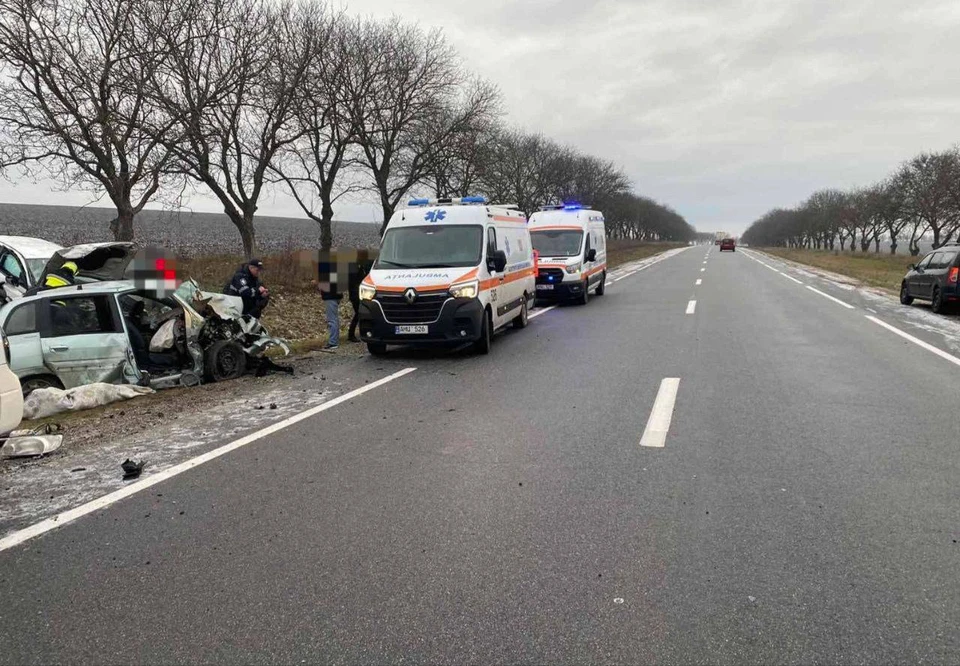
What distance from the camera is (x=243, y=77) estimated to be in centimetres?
1858

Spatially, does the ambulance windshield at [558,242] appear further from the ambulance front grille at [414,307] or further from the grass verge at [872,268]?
the grass verge at [872,268]

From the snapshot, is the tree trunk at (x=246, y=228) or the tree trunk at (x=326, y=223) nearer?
the tree trunk at (x=246, y=228)

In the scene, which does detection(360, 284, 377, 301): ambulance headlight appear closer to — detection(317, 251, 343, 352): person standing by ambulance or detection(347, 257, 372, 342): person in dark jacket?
detection(347, 257, 372, 342): person in dark jacket

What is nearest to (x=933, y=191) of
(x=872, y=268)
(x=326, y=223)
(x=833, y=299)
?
(x=872, y=268)

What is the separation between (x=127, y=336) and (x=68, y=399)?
39.5 inches

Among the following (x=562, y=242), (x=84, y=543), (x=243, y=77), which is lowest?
(x=84, y=543)

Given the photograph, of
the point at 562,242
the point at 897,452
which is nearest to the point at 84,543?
the point at 897,452

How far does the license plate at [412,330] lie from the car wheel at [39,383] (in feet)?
14.5

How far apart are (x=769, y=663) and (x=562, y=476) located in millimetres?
2178

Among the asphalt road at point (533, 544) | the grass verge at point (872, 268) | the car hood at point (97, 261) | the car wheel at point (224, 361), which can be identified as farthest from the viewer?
the grass verge at point (872, 268)

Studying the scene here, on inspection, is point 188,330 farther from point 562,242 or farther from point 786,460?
point 562,242

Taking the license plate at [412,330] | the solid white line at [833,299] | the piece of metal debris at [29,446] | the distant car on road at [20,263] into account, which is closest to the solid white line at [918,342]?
the solid white line at [833,299]

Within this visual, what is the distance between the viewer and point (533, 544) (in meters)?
3.55

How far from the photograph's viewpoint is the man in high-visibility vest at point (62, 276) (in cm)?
869
